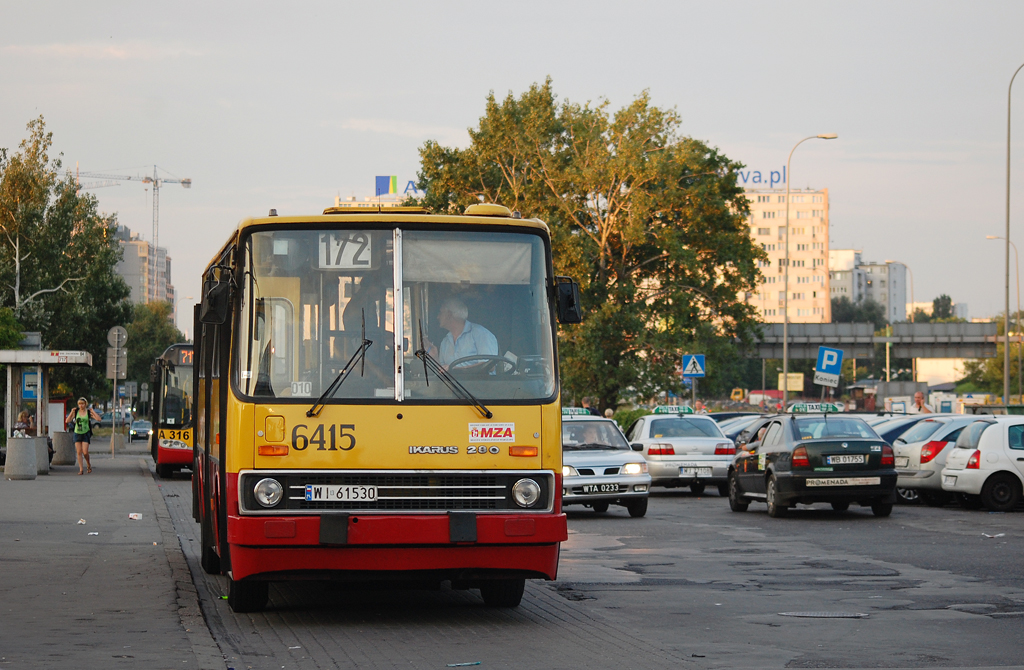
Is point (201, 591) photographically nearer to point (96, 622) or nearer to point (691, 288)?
point (96, 622)

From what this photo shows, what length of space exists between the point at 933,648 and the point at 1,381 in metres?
39.8

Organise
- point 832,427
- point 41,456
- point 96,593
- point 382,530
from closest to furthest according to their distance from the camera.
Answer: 1. point 382,530
2. point 96,593
3. point 832,427
4. point 41,456

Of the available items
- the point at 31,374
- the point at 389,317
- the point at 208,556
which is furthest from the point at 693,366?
the point at 389,317

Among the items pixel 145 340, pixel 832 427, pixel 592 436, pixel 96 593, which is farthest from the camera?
pixel 145 340

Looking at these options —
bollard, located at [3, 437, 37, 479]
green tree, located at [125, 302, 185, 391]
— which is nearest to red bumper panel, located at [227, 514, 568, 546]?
bollard, located at [3, 437, 37, 479]

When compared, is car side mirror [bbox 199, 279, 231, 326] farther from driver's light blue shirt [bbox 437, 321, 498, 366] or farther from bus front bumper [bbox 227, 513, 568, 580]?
driver's light blue shirt [bbox 437, 321, 498, 366]

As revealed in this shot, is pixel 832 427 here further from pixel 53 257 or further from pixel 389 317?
pixel 53 257

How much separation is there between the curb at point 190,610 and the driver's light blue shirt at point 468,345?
2.43 meters

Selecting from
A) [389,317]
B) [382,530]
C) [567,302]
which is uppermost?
[567,302]

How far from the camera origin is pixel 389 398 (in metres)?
9.23

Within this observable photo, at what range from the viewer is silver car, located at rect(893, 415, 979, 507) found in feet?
76.7

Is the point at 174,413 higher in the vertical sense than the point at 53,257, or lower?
lower

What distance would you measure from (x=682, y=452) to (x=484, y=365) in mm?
17972

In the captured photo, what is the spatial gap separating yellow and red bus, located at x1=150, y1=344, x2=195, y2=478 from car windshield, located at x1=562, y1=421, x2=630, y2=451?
46.2 feet
